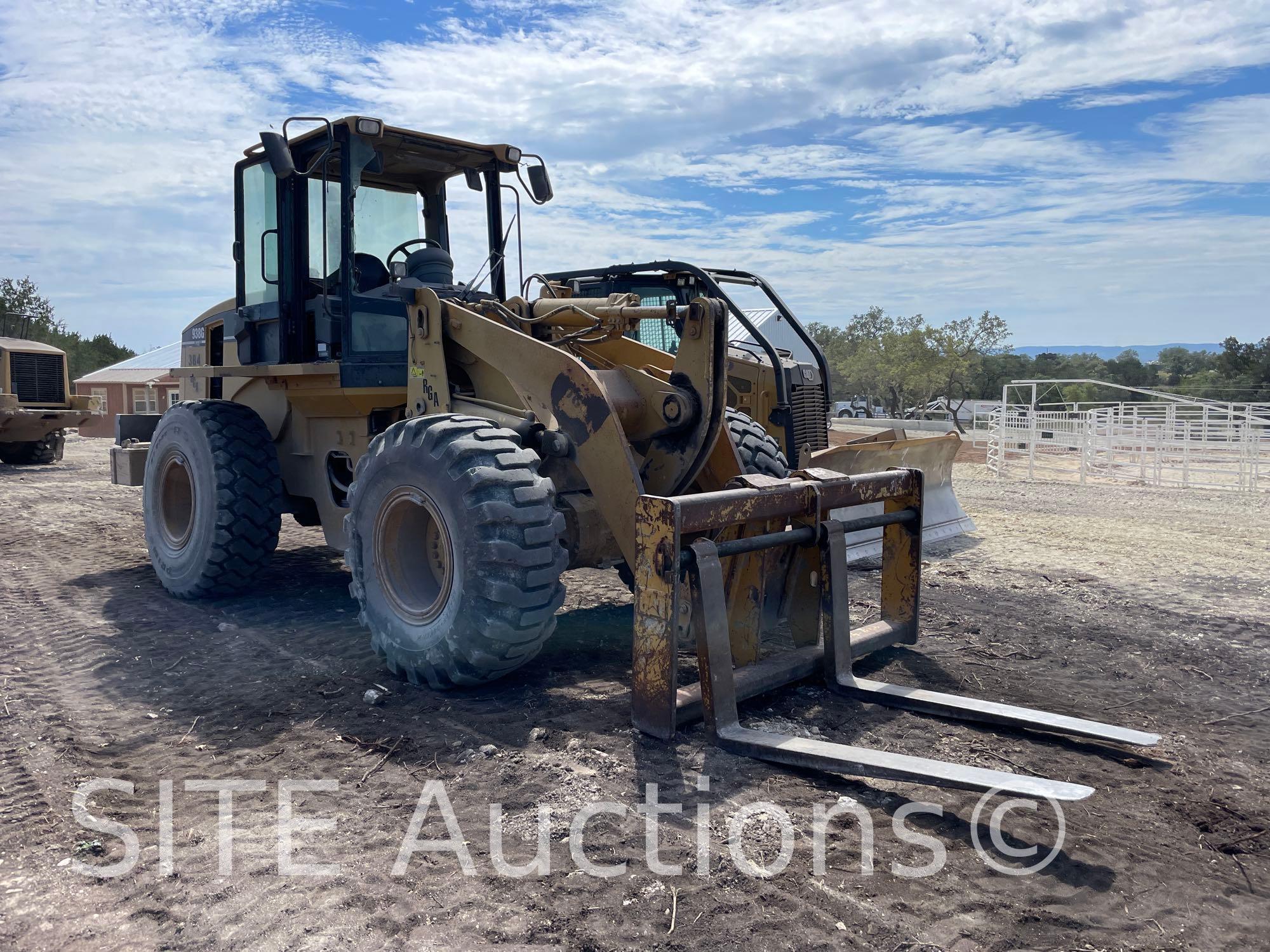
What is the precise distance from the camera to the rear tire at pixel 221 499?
6.64 m

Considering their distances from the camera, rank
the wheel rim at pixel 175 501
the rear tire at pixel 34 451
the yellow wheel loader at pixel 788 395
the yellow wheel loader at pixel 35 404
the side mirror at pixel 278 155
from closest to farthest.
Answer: the side mirror at pixel 278 155, the wheel rim at pixel 175 501, the yellow wheel loader at pixel 788 395, the yellow wheel loader at pixel 35 404, the rear tire at pixel 34 451

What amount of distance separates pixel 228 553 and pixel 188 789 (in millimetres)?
3135

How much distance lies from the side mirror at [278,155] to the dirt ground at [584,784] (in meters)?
2.78

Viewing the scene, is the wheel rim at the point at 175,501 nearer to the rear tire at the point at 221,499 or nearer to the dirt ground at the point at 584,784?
the rear tire at the point at 221,499

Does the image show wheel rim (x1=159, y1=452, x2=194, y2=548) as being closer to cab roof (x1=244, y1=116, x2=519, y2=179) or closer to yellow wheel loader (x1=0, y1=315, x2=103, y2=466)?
cab roof (x1=244, y1=116, x2=519, y2=179)

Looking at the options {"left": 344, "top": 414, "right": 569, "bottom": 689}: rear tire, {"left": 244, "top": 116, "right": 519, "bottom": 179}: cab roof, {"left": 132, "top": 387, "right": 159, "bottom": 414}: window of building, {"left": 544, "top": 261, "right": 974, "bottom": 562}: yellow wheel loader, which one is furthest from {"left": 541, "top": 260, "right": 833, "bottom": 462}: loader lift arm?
{"left": 132, "top": 387, "right": 159, "bottom": 414}: window of building

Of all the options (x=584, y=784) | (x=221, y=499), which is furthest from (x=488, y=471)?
(x=221, y=499)

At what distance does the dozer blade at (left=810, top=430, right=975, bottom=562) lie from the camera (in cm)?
855

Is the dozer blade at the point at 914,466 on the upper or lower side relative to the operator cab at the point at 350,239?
lower

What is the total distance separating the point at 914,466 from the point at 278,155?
5.78m

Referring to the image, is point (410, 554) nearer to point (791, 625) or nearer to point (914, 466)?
point (791, 625)

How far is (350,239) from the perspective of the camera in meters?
6.18

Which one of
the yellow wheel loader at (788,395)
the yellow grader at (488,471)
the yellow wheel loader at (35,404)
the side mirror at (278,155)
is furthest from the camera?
the yellow wheel loader at (35,404)

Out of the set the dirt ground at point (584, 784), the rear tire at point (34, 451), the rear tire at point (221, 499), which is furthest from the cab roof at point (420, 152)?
the rear tire at point (34, 451)
